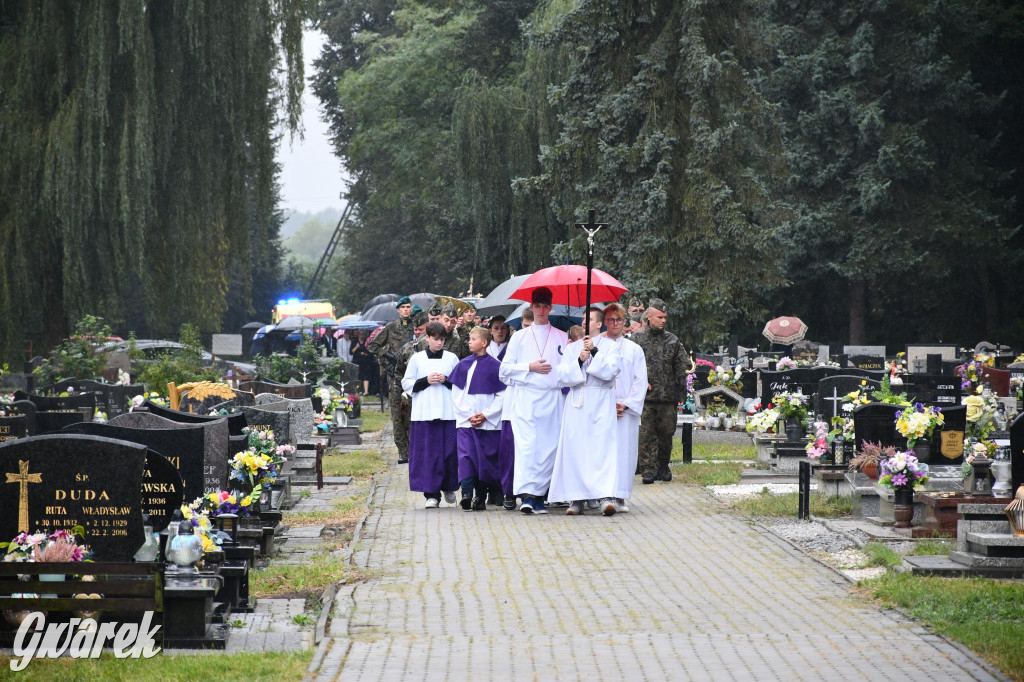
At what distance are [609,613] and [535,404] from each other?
5.38 metres

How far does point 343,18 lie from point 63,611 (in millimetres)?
54395

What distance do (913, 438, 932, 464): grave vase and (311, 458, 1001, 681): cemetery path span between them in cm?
168

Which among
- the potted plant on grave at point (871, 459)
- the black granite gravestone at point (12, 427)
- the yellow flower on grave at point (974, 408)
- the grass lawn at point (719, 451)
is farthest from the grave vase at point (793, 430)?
the black granite gravestone at point (12, 427)

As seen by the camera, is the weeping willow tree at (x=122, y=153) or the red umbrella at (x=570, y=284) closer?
the red umbrella at (x=570, y=284)

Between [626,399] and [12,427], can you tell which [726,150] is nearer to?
[626,399]

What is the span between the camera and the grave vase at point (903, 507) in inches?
448

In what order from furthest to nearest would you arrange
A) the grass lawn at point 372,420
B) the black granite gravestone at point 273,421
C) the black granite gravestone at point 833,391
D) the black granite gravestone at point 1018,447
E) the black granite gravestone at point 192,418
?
the grass lawn at point 372,420
the black granite gravestone at point 833,391
the black granite gravestone at point 273,421
the black granite gravestone at point 192,418
the black granite gravestone at point 1018,447

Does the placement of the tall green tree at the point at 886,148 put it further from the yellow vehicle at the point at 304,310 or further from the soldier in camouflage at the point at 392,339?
the soldier in camouflage at the point at 392,339

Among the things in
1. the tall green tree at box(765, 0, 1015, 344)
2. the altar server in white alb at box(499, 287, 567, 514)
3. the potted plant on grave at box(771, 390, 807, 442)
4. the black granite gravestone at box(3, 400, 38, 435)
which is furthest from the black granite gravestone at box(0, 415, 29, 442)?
the tall green tree at box(765, 0, 1015, 344)

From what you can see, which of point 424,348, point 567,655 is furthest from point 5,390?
point 567,655

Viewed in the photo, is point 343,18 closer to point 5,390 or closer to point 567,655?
point 5,390

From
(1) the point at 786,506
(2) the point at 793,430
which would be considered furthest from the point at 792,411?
(1) the point at 786,506

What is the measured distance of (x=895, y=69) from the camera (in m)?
41.4

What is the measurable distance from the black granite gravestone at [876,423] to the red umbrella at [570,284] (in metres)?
3.07
